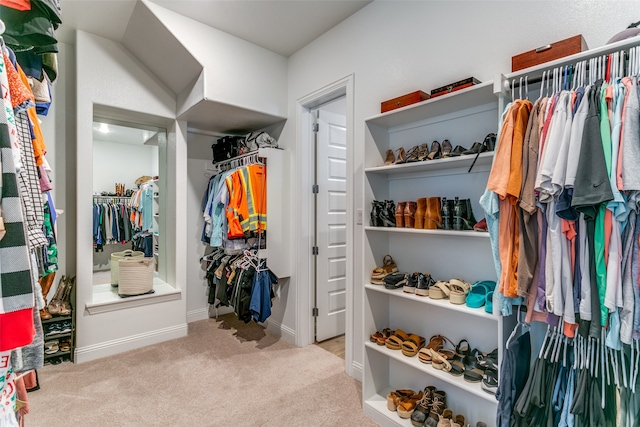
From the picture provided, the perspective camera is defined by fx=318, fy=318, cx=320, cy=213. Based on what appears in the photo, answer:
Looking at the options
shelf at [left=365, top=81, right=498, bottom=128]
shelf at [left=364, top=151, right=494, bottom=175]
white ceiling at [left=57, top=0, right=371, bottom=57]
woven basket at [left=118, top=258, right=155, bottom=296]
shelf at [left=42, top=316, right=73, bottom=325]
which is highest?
white ceiling at [left=57, top=0, right=371, bottom=57]

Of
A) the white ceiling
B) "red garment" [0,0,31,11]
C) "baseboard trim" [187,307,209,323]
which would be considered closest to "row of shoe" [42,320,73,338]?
"baseboard trim" [187,307,209,323]

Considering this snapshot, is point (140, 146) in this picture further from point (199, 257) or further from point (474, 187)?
point (474, 187)

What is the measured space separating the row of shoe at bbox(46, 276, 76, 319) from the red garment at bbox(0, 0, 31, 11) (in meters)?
2.53

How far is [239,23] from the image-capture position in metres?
2.62

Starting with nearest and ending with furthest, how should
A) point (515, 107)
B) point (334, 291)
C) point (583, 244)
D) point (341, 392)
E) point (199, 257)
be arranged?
point (583, 244) → point (515, 107) → point (341, 392) → point (334, 291) → point (199, 257)

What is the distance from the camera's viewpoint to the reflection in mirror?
3006 millimetres

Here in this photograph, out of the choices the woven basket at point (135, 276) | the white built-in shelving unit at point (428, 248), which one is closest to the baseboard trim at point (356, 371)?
the white built-in shelving unit at point (428, 248)

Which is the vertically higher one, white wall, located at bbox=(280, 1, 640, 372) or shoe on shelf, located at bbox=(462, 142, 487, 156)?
white wall, located at bbox=(280, 1, 640, 372)

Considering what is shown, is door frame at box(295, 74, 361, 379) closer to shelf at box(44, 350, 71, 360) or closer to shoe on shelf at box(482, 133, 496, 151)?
shoe on shelf at box(482, 133, 496, 151)

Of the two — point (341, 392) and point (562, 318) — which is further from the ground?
point (562, 318)

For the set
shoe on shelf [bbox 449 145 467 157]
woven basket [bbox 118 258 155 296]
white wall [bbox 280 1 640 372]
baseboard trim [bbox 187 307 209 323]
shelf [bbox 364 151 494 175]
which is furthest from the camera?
baseboard trim [bbox 187 307 209 323]

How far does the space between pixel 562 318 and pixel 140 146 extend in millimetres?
3715

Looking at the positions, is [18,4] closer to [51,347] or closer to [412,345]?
[412,345]

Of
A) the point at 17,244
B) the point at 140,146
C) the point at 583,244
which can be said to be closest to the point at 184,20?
the point at 140,146
